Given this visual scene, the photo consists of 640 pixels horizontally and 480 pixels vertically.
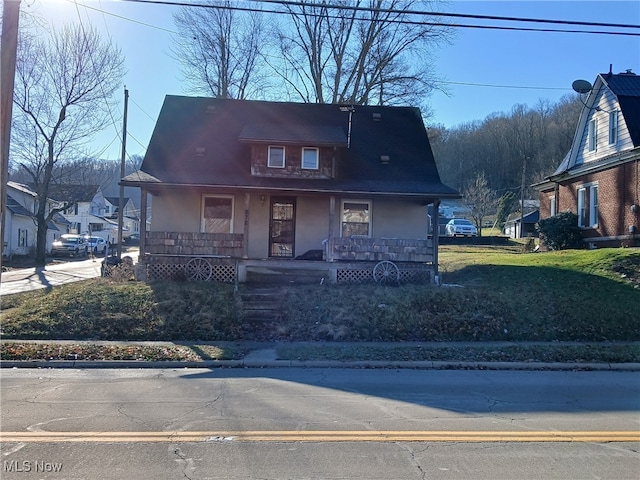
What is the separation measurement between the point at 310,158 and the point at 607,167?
1400cm

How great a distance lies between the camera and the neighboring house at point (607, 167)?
2127 centimetres

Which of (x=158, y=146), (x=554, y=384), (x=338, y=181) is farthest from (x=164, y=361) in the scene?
(x=158, y=146)

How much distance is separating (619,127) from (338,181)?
13851 mm

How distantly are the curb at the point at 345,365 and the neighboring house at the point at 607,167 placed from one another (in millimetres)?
13405

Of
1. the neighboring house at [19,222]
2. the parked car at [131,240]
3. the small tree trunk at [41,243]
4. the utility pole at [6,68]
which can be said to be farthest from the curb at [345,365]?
the parked car at [131,240]

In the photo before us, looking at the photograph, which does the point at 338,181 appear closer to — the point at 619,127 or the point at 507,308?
the point at 507,308

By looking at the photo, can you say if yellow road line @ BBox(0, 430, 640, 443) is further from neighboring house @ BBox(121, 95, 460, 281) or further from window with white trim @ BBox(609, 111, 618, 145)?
window with white trim @ BBox(609, 111, 618, 145)

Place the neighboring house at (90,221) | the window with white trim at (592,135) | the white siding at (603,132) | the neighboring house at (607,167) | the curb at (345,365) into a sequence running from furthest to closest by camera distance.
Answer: the neighboring house at (90,221)
the window with white trim at (592,135)
the white siding at (603,132)
the neighboring house at (607,167)
the curb at (345,365)

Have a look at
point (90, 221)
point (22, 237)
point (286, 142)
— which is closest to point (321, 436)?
point (286, 142)

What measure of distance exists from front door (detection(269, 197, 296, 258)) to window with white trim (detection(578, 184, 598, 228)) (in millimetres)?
14785

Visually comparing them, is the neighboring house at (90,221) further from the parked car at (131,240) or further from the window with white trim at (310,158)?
the window with white trim at (310,158)

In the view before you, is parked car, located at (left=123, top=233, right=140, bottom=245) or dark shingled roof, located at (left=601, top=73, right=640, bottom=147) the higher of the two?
dark shingled roof, located at (left=601, top=73, right=640, bottom=147)

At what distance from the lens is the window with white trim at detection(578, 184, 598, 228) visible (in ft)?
79.0

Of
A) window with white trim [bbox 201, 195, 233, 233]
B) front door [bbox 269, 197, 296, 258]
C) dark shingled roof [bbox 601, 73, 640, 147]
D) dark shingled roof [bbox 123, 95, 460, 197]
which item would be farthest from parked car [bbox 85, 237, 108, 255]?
dark shingled roof [bbox 601, 73, 640, 147]
